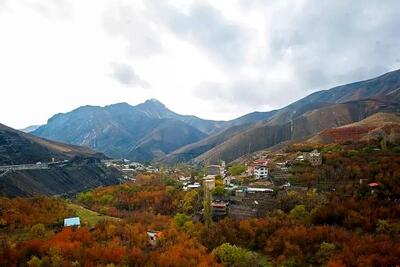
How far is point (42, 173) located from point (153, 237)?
242ft

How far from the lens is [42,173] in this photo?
4596 inches

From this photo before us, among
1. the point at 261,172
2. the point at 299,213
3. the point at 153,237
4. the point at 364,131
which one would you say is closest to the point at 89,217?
the point at 153,237

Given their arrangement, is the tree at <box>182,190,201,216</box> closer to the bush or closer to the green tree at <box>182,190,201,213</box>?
the green tree at <box>182,190,201,213</box>

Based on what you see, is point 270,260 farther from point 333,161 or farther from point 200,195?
point 333,161

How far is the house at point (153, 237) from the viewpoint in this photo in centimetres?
5369

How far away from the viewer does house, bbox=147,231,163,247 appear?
5369cm

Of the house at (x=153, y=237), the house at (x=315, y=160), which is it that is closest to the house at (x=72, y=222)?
the house at (x=153, y=237)

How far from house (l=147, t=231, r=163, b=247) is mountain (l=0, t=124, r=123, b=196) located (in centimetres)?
5148

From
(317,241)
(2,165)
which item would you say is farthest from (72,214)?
(2,165)

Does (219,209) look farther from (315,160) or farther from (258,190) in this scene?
(315,160)

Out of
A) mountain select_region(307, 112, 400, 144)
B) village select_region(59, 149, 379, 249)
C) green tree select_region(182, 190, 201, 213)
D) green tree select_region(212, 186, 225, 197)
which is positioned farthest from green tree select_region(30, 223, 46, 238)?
mountain select_region(307, 112, 400, 144)

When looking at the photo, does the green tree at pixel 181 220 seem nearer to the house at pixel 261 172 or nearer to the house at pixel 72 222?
the house at pixel 72 222

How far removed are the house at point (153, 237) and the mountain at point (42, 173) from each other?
51.5 m

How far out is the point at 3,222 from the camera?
60.2m
